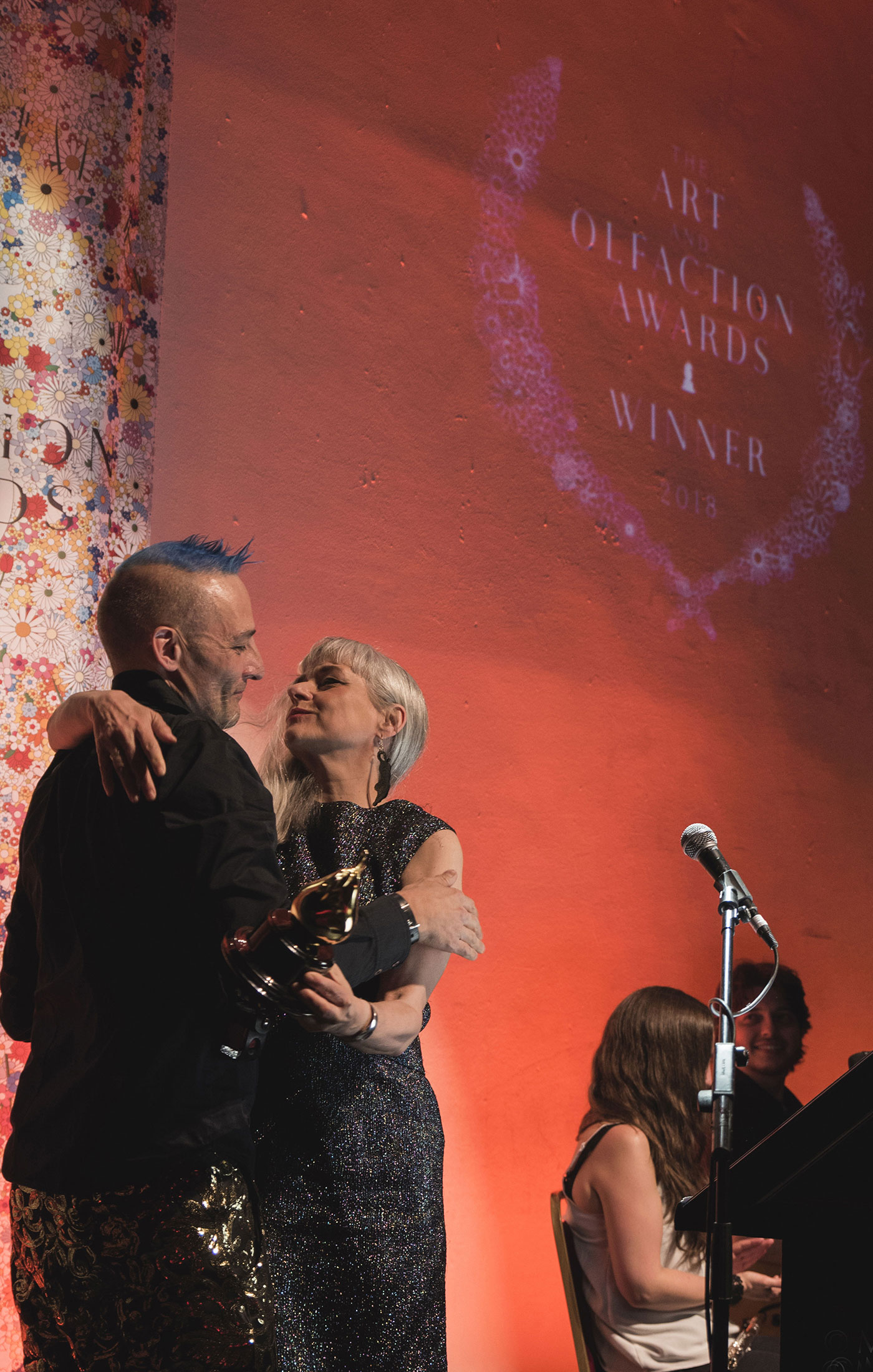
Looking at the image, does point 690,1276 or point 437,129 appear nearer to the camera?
point 690,1276

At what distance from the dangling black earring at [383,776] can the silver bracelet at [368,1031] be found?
0.59 m

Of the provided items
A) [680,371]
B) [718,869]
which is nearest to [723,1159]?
[718,869]

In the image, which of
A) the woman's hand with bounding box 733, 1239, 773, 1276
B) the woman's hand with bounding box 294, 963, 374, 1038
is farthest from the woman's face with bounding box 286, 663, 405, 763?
the woman's hand with bounding box 733, 1239, 773, 1276

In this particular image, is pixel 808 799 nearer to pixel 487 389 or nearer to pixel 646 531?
pixel 646 531

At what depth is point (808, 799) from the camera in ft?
13.5

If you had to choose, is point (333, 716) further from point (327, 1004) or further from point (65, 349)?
point (65, 349)

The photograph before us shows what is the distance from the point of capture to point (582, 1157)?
234 cm

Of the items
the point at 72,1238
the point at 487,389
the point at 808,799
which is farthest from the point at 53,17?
the point at 808,799

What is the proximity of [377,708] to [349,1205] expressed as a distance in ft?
2.76

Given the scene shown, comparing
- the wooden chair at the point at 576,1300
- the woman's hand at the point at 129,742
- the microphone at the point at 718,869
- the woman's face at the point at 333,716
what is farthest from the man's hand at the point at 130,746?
the wooden chair at the point at 576,1300

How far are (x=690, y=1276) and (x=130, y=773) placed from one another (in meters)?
1.55

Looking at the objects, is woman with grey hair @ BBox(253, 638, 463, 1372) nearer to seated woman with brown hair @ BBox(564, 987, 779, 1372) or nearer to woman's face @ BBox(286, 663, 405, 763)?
woman's face @ BBox(286, 663, 405, 763)

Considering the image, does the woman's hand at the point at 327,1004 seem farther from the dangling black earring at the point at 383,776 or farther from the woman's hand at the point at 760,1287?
the woman's hand at the point at 760,1287

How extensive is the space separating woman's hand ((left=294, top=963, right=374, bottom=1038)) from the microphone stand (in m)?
0.52
